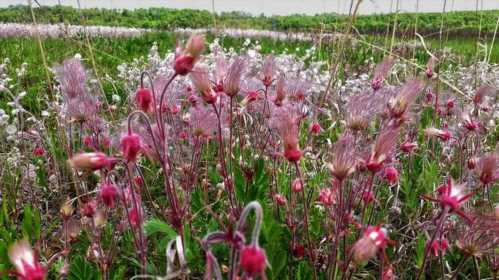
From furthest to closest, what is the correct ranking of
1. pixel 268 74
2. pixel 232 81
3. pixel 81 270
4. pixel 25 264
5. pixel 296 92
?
pixel 296 92
pixel 268 74
pixel 232 81
pixel 81 270
pixel 25 264

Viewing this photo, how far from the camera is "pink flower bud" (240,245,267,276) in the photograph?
849 mm

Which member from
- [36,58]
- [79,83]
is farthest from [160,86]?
[36,58]

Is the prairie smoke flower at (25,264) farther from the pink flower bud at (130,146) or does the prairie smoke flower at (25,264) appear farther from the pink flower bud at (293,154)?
the pink flower bud at (293,154)

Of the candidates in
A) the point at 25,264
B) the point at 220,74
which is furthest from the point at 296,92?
the point at 25,264

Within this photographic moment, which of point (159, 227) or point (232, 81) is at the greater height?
point (232, 81)

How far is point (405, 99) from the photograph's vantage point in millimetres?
1542

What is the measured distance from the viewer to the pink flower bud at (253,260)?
0.85m

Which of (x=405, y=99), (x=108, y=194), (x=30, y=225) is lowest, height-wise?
(x=30, y=225)

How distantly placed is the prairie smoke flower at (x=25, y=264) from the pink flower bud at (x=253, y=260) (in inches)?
15.0

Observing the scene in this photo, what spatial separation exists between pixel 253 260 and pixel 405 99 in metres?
0.87

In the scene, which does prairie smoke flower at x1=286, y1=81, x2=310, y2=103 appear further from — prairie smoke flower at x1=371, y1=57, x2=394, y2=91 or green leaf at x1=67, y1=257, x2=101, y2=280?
green leaf at x1=67, y1=257, x2=101, y2=280

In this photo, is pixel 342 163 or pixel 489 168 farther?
pixel 489 168

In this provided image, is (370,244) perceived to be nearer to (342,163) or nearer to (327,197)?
(342,163)

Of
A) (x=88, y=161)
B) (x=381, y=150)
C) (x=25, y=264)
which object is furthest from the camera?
(x=381, y=150)
